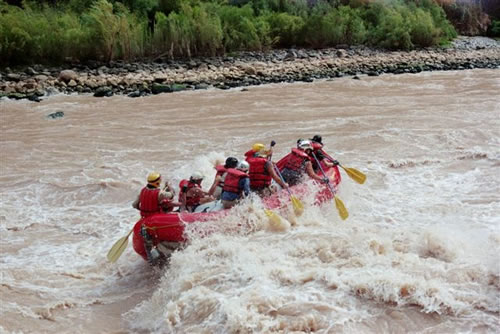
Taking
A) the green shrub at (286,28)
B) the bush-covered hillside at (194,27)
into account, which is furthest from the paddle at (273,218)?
the green shrub at (286,28)

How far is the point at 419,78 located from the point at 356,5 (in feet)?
35.6

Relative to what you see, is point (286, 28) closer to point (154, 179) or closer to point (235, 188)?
point (235, 188)

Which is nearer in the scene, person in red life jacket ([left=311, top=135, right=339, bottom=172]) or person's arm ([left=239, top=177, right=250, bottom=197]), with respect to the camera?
person's arm ([left=239, top=177, right=250, bottom=197])

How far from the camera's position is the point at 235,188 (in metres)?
6.16

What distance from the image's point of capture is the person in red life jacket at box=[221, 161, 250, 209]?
613cm

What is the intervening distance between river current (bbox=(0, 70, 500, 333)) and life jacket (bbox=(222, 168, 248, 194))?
0.31 m

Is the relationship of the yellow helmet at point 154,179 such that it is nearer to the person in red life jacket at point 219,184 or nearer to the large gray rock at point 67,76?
the person in red life jacket at point 219,184

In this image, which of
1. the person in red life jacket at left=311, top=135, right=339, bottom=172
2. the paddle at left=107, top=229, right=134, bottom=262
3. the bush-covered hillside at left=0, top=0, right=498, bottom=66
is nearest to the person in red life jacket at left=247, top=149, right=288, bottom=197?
the person in red life jacket at left=311, top=135, right=339, bottom=172

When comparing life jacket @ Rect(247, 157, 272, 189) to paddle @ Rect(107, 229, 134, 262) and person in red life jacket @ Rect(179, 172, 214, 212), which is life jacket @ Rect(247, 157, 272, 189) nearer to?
person in red life jacket @ Rect(179, 172, 214, 212)

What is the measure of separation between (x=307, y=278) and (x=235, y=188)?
1691 millimetres

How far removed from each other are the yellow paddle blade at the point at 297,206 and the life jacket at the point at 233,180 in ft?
2.26

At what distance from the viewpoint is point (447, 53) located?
2455 cm

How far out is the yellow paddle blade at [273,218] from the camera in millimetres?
6078

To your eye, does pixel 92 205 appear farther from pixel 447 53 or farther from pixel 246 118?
pixel 447 53
